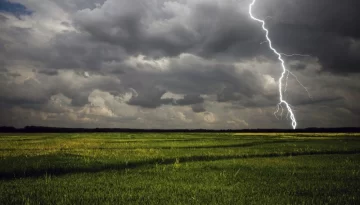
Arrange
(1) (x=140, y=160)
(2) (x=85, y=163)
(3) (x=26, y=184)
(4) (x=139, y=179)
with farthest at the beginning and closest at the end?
(1) (x=140, y=160) → (2) (x=85, y=163) → (4) (x=139, y=179) → (3) (x=26, y=184)

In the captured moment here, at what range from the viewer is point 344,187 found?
11516 millimetres

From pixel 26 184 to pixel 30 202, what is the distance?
3442 mm

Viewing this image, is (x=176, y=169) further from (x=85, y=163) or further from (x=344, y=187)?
(x=344, y=187)

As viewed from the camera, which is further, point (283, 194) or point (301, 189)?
point (301, 189)

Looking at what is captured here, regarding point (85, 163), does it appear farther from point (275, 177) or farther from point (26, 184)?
point (275, 177)

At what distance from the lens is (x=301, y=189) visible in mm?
11227

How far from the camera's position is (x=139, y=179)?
1341 cm

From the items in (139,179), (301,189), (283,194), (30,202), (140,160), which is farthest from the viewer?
(140,160)

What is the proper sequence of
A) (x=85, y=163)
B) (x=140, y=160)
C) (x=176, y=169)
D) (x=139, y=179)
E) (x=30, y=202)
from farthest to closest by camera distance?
(x=140, y=160)
(x=85, y=163)
(x=176, y=169)
(x=139, y=179)
(x=30, y=202)

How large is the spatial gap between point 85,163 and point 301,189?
12528 mm

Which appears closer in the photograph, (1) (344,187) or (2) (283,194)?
(2) (283,194)

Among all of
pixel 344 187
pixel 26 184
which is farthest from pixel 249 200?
pixel 26 184

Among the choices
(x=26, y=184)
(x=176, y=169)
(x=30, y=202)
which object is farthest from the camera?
(x=176, y=169)

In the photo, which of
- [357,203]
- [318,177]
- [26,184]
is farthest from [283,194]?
[26,184]
